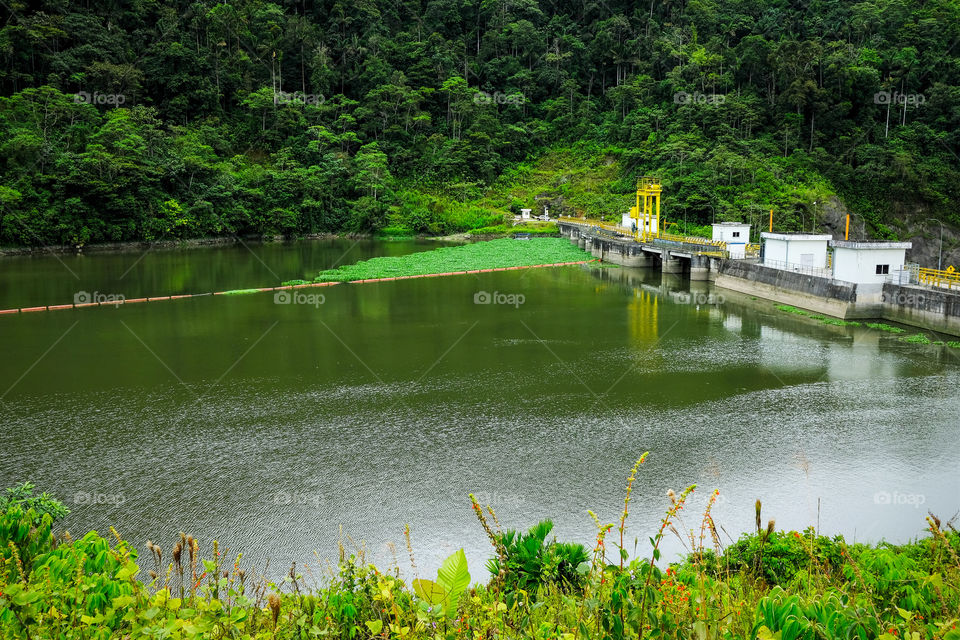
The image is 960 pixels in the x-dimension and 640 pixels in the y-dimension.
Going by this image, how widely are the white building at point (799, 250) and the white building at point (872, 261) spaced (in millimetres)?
3429

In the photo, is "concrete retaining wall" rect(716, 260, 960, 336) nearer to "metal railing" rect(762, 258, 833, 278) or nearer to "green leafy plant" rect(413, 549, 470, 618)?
"metal railing" rect(762, 258, 833, 278)

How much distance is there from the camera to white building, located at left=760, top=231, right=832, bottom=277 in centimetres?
2650

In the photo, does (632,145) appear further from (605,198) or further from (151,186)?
(151,186)

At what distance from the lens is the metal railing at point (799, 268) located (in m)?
24.7

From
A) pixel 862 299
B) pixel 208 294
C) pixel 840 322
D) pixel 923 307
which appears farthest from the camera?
pixel 208 294

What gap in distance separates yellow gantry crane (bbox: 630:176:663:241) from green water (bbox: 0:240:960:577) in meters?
14.2

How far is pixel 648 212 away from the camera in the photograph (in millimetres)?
37625

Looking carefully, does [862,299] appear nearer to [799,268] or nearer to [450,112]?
[799,268]

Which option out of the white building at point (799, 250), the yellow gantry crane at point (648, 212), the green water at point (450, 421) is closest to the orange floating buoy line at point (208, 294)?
the green water at point (450, 421)

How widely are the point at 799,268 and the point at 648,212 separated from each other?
507 inches

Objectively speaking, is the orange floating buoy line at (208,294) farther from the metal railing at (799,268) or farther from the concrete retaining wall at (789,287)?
the metal railing at (799,268)

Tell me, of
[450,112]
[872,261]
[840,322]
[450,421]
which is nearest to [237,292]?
[450,421]

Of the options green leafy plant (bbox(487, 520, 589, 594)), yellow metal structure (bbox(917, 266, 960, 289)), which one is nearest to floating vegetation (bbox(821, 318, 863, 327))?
yellow metal structure (bbox(917, 266, 960, 289))

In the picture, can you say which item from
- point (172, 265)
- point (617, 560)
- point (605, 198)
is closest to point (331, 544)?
point (617, 560)
